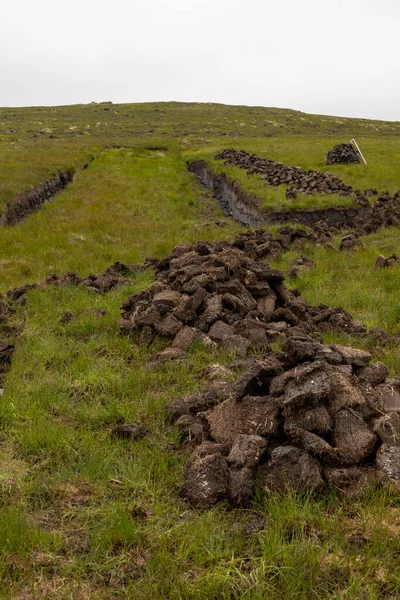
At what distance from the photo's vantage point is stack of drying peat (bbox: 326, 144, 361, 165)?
29.5 metres

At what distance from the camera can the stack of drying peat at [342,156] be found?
96.7 ft

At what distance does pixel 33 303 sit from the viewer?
9.92m

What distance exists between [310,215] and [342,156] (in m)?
11.5

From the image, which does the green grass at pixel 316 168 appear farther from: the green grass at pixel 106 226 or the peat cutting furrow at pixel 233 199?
the green grass at pixel 106 226

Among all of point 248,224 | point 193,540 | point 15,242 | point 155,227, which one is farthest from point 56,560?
point 248,224

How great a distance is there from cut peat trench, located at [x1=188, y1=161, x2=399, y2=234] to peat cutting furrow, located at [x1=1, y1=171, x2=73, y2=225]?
9.82m

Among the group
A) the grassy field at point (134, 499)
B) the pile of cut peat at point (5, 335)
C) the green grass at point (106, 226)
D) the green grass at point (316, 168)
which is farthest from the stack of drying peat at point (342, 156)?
the pile of cut peat at point (5, 335)

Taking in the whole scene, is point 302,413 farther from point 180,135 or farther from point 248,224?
point 180,135

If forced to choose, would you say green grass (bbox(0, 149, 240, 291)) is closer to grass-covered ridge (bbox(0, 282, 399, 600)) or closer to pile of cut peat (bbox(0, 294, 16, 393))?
pile of cut peat (bbox(0, 294, 16, 393))

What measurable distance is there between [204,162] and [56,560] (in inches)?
1490

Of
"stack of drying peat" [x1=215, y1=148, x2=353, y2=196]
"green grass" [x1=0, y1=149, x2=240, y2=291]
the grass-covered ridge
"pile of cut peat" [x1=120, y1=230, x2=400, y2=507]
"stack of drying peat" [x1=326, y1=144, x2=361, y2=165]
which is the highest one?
"stack of drying peat" [x1=326, y1=144, x2=361, y2=165]

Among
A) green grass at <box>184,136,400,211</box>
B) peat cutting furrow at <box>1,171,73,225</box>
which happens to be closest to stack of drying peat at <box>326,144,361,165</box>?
green grass at <box>184,136,400,211</box>

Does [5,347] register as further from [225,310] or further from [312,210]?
[312,210]

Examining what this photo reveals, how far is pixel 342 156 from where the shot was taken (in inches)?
1159
